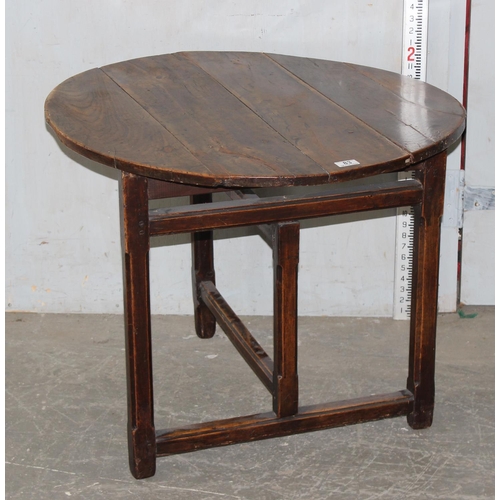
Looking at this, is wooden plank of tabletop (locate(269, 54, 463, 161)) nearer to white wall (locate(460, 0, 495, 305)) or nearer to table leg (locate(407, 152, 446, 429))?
table leg (locate(407, 152, 446, 429))

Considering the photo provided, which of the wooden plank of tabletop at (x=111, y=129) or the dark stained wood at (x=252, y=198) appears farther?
the dark stained wood at (x=252, y=198)

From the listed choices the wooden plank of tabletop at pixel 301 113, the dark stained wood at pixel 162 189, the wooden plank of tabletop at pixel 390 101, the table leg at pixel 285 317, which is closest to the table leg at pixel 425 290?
the wooden plank of tabletop at pixel 390 101

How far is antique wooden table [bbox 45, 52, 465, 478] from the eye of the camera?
8.39ft

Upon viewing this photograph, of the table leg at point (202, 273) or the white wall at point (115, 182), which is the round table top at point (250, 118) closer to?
the white wall at point (115, 182)

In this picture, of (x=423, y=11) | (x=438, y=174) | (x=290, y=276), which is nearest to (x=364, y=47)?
(x=423, y=11)

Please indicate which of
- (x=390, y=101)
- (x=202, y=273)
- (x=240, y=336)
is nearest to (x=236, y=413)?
(x=240, y=336)

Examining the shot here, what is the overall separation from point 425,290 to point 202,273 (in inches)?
37.1

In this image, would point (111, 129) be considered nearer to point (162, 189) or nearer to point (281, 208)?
point (162, 189)

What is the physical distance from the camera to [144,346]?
2.77 m

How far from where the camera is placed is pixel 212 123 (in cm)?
278

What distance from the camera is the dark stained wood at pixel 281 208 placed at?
2635 mm

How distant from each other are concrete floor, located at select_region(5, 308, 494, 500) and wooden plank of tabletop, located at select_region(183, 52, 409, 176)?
92 cm

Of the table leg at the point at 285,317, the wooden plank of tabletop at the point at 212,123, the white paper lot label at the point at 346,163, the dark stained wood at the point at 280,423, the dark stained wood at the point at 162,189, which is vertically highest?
the wooden plank of tabletop at the point at 212,123

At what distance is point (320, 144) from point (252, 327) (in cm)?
130
